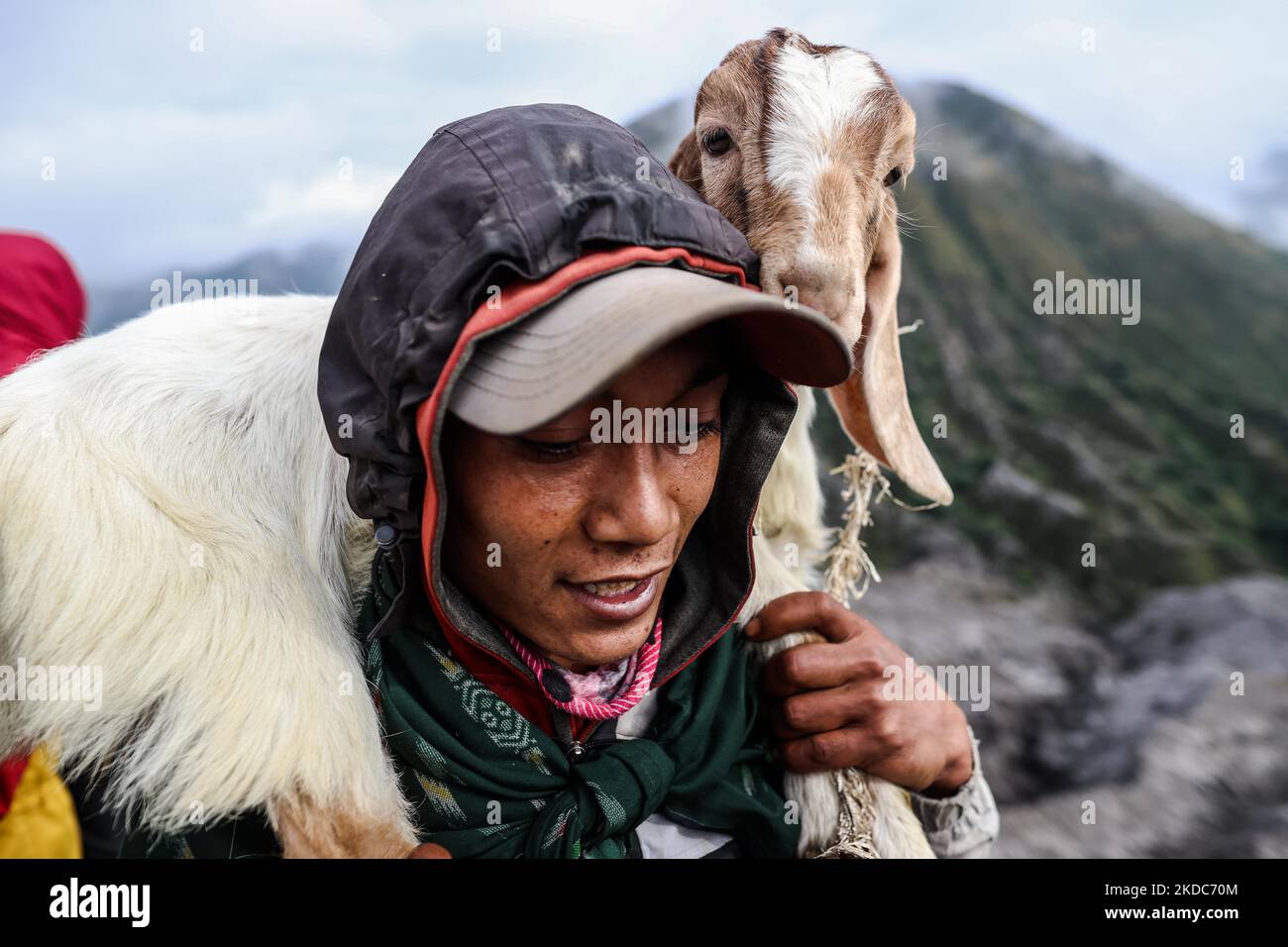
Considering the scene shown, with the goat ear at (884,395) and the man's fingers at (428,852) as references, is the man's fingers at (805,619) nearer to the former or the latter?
the goat ear at (884,395)

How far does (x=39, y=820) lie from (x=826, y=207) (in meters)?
2.16

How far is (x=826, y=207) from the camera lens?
5.00ft

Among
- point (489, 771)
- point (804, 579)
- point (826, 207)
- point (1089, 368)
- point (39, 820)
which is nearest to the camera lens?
point (489, 771)

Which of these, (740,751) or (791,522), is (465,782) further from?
(791,522)

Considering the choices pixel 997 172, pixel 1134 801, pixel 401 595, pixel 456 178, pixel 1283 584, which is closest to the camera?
pixel 456 178

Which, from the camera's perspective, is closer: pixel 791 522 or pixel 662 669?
pixel 662 669

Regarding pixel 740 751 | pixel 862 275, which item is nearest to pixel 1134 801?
pixel 740 751

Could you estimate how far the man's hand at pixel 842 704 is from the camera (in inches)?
63.3

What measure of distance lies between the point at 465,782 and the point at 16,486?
69 centimetres

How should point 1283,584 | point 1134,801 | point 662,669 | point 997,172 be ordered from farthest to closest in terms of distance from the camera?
point 997,172 → point 1283,584 → point 1134,801 → point 662,669

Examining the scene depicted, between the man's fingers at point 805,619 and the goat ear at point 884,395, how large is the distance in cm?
25

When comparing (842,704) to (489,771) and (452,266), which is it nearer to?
(489,771)

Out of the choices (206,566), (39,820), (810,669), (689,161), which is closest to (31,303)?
(39,820)

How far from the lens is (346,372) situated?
4.11ft
